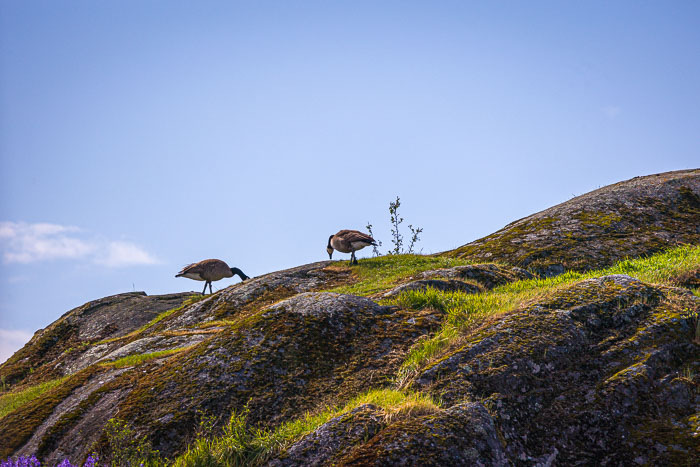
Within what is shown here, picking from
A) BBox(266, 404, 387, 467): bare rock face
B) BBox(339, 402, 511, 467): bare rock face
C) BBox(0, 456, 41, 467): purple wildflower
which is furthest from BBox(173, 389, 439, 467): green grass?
BBox(0, 456, 41, 467): purple wildflower

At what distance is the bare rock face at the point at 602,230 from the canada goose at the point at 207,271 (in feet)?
43.2

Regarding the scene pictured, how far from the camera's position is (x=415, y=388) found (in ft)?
21.3

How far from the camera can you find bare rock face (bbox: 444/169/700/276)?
725 inches

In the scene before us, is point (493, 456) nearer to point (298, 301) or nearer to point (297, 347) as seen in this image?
point (297, 347)

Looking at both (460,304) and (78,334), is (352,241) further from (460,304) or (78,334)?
(78,334)

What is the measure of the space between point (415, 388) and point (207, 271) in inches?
919

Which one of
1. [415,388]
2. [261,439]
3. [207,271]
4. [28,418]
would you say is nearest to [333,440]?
[261,439]

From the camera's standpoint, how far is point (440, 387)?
6258 mm

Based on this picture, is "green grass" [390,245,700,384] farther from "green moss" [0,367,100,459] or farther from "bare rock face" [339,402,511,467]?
"green moss" [0,367,100,459]

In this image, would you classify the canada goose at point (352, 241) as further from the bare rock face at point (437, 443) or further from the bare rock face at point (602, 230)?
the bare rock face at point (437, 443)

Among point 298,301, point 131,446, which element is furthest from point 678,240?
point 131,446

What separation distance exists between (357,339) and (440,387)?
104 inches

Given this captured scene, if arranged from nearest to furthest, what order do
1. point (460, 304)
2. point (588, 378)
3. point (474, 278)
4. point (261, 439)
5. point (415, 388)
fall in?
point (261, 439) → point (588, 378) → point (415, 388) → point (460, 304) → point (474, 278)

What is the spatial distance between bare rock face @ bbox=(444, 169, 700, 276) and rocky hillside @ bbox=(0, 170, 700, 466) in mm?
6733
